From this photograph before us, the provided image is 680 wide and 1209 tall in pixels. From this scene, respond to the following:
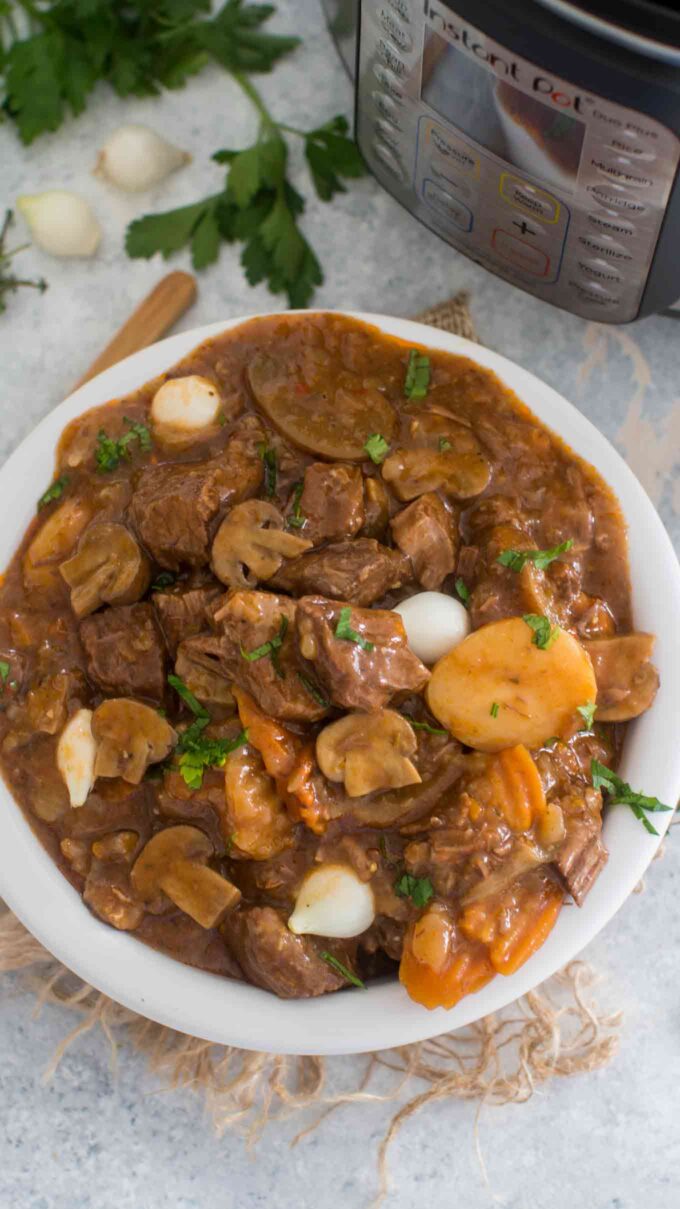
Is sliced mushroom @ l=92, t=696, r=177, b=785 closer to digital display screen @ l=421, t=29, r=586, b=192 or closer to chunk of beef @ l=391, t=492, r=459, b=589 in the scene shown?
chunk of beef @ l=391, t=492, r=459, b=589

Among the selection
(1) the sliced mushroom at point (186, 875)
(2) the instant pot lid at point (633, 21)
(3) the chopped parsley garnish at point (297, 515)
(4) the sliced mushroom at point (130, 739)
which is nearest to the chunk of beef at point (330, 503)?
(3) the chopped parsley garnish at point (297, 515)

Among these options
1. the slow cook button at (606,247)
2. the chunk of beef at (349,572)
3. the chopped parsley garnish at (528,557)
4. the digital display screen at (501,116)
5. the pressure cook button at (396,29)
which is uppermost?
the pressure cook button at (396,29)

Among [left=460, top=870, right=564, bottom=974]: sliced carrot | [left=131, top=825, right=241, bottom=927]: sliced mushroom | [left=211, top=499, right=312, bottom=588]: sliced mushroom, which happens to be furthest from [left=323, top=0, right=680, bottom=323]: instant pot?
[left=131, top=825, right=241, bottom=927]: sliced mushroom

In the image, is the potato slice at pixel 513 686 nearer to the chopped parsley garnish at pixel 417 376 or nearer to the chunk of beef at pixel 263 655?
the chunk of beef at pixel 263 655

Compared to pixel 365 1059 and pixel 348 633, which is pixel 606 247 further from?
pixel 365 1059

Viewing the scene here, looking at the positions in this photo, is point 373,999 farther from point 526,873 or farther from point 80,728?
point 80,728
